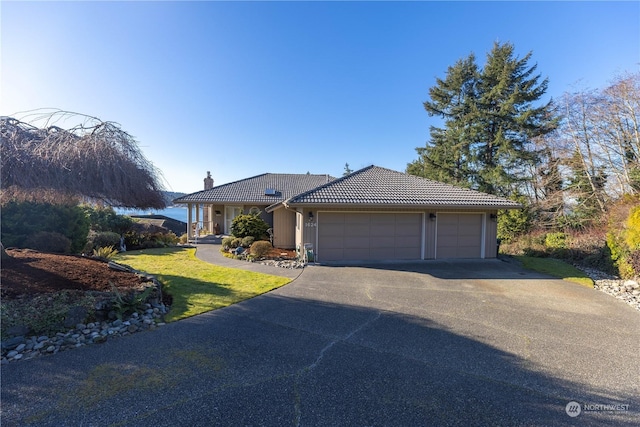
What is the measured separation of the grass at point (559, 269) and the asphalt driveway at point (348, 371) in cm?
341

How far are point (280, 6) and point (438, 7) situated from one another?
19.6 feet

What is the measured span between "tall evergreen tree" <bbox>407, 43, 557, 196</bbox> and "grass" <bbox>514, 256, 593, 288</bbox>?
1023 centimetres

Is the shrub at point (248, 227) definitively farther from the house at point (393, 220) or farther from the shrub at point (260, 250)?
the house at point (393, 220)

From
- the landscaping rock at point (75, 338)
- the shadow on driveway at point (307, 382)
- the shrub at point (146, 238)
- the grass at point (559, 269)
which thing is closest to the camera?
the shadow on driveway at point (307, 382)

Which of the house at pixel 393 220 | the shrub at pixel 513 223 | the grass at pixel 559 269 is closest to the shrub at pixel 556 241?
the grass at pixel 559 269

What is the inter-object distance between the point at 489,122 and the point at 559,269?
61.0 feet

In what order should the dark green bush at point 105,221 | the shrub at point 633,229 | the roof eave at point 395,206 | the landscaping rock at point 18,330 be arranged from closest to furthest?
the landscaping rock at point 18,330 → the shrub at point 633,229 → the roof eave at point 395,206 → the dark green bush at point 105,221

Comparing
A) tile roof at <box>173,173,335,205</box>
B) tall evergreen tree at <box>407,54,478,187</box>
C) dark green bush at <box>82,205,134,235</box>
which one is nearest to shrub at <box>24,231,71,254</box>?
dark green bush at <box>82,205,134,235</box>

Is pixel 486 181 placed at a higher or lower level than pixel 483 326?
higher

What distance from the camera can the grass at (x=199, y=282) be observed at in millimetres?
6547

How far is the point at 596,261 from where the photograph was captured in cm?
1182

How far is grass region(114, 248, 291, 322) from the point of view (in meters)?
6.55

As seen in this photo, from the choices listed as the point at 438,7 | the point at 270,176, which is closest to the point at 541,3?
the point at 438,7

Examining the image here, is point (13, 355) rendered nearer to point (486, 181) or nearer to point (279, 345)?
point (279, 345)
